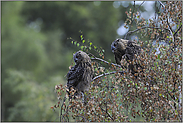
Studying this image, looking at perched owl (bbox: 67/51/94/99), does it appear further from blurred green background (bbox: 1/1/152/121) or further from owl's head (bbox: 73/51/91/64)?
blurred green background (bbox: 1/1/152/121)

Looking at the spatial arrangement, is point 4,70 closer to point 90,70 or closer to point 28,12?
point 28,12

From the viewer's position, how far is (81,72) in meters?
2.06

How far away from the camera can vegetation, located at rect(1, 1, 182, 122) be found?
1.79 m

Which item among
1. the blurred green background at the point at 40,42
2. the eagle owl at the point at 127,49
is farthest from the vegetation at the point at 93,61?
the eagle owl at the point at 127,49

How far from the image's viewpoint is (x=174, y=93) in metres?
1.81

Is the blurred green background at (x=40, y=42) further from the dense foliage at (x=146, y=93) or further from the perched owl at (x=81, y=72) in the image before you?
the dense foliage at (x=146, y=93)

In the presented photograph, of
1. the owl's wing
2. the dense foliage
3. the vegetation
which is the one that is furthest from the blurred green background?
the dense foliage

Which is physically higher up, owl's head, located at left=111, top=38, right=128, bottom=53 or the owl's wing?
owl's head, located at left=111, top=38, right=128, bottom=53

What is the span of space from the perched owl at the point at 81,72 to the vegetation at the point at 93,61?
0.08 meters

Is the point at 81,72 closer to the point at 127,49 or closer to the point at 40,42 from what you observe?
the point at 127,49

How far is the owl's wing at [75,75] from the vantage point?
6.75 feet

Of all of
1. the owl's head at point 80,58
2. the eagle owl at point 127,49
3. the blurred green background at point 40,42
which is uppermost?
the blurred green background at point 40,42

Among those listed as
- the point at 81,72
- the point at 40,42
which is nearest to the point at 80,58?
the point at 81,72

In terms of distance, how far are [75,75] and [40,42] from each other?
275 inches
